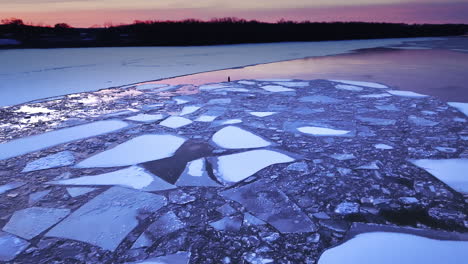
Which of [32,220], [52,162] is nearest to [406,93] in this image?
[52,162]

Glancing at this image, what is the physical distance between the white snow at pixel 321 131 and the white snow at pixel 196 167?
3.13 feet

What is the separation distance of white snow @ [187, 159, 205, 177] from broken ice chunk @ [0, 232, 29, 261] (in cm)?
84

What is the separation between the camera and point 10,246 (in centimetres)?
116

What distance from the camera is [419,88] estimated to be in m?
3.96

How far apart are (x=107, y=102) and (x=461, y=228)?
11.5ft

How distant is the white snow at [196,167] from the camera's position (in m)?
1.73

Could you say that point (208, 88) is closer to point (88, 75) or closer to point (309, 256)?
point (88, 75)

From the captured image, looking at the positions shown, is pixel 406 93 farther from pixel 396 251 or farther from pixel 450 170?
pixel 396 251

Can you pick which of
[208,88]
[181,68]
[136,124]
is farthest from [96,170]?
[181,68]

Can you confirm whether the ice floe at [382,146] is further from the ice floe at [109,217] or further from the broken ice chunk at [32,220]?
the broken ice chunk at [32,220]

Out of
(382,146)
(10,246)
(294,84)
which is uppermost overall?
(294,84)

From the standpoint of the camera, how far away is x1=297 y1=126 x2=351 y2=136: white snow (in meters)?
2.30

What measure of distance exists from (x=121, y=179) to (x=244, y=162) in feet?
2.44

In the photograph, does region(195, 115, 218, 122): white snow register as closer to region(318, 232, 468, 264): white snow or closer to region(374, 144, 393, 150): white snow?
region(374, 144, 393, 150): white snow
